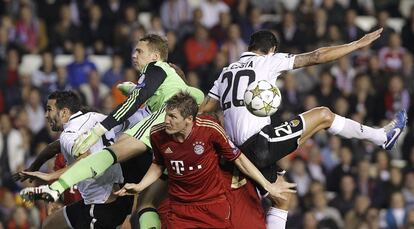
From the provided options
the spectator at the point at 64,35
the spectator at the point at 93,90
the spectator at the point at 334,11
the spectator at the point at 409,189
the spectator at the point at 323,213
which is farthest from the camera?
the spectator at the point at 334,11

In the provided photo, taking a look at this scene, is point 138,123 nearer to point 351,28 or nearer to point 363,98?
point 363,98

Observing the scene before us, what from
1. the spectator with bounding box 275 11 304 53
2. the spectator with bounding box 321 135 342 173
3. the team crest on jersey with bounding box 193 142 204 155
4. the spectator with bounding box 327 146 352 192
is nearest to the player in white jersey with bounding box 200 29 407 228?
the team crest on jersey with bounding box 193 142 204 155

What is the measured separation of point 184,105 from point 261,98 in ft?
2.86

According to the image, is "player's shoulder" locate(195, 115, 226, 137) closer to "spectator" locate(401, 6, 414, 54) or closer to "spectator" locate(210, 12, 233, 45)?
"spectator" locate(210, 12, 233, 45)

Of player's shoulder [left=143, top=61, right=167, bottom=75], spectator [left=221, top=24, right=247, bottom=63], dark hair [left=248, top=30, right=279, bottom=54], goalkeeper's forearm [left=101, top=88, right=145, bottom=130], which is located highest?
dark hair [left=248, top=30, right=279, bottom=54]

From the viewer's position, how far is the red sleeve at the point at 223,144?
12.3 meters

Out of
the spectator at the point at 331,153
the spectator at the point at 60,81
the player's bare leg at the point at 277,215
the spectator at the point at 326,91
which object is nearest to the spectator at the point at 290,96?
the spectator at the point at 326,91

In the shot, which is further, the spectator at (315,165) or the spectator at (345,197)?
the spectator at (315,165)

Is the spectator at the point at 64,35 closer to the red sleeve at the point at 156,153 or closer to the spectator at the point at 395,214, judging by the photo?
the spectator at the point at 395,214

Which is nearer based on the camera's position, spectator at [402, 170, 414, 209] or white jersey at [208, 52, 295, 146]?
white jersey at [208, 52, 295, 146]

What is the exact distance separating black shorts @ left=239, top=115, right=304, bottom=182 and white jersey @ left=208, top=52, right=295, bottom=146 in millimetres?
71

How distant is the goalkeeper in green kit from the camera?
1240 cm

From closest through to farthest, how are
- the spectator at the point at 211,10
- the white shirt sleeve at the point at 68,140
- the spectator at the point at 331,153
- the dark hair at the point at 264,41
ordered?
the white shirt sleeve at the point at 68,140 < the dark hair at the point at 264,41 < the spectator at the point at 331,153 < the spectator at the point at 211,10

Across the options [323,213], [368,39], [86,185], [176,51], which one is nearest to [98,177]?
Result: [86,185]
